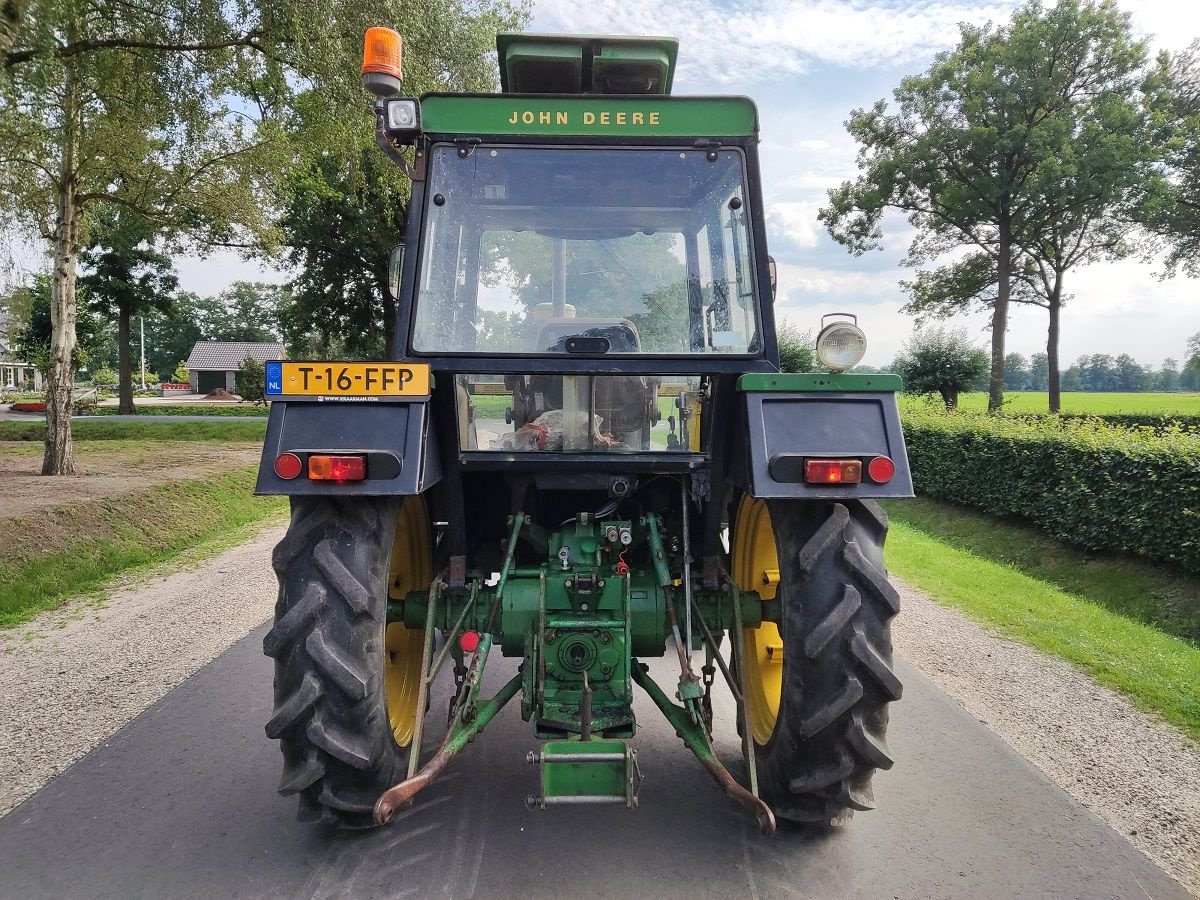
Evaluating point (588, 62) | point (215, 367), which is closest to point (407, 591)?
point (588, 62)

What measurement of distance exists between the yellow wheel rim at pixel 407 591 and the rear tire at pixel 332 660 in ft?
2.49

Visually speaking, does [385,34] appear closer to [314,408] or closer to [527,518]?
[314,408]

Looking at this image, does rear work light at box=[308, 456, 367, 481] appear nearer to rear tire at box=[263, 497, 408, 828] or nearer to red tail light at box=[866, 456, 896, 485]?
rear tire at box=[263, 497, 408, 828]

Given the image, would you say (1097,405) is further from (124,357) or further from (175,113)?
(124,357)

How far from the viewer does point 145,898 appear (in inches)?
113

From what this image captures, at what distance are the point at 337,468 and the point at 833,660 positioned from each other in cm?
188

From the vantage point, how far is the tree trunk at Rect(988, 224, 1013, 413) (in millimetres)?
21250

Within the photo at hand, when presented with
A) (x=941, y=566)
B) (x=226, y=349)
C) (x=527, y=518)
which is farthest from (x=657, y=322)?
(x=226, y=349)

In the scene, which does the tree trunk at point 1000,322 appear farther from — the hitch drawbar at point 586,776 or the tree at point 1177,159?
the hitch drawbar at point 586,776

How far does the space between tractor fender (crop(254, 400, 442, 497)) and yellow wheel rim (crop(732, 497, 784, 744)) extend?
167 centimetres

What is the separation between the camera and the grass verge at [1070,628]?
5129mm

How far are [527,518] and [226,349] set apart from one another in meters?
75.6

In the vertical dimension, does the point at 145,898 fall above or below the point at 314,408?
below

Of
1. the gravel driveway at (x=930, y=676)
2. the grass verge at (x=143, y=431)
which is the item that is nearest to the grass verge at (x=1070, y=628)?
the gravel driveway at (x=930, y=676)
